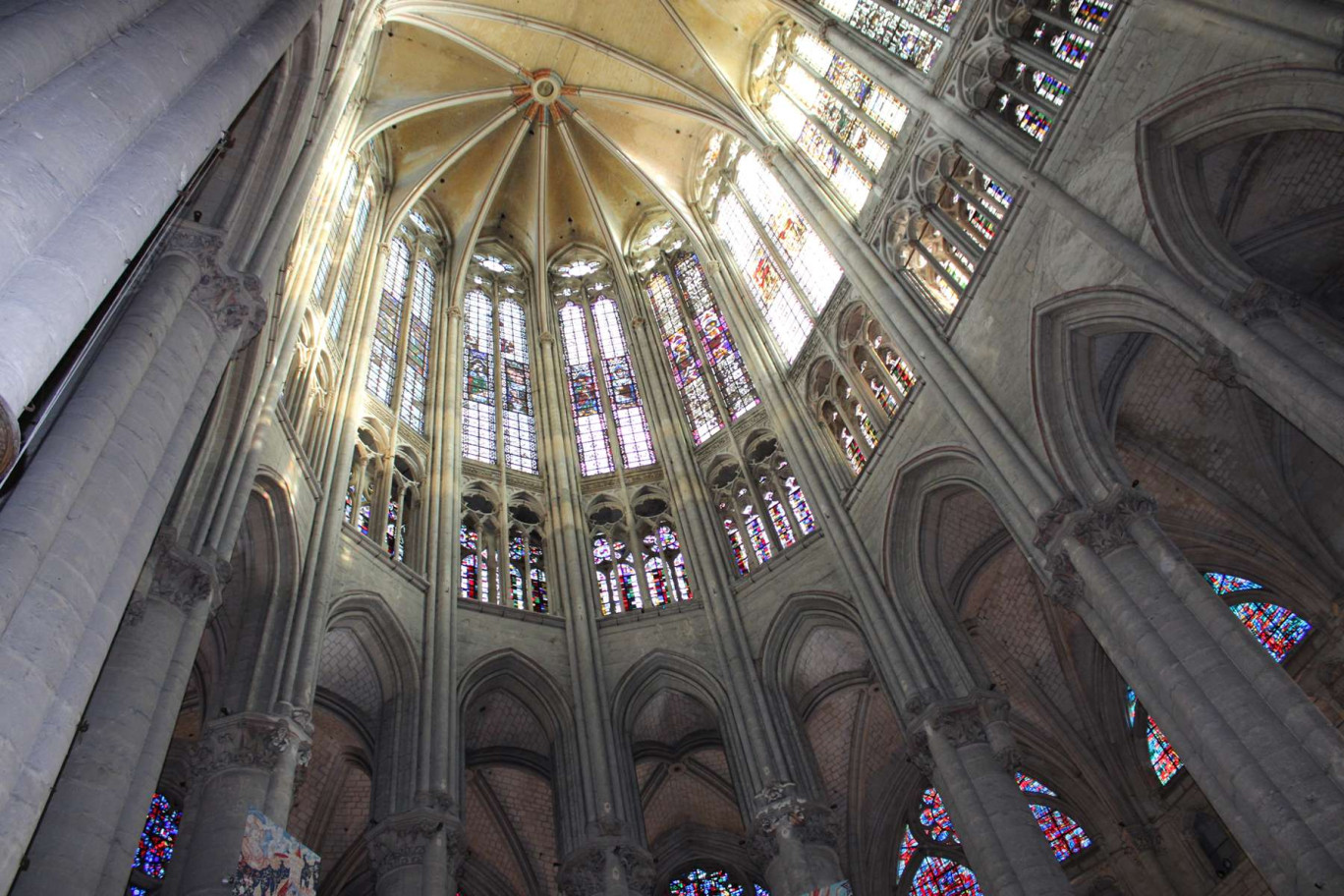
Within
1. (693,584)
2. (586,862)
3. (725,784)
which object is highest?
(693,584)

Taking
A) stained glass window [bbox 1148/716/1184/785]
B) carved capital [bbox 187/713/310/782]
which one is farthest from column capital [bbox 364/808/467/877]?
stained glass window [bbox 1148/716/1184/785]

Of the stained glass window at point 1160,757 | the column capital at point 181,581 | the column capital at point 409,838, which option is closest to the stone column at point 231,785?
the column capital at point 409,838

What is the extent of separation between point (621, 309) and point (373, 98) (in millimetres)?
6915

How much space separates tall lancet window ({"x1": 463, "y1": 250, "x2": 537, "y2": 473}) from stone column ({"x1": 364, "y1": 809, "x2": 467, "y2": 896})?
26.8 ft

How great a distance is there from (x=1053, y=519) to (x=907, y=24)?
9.40 meters

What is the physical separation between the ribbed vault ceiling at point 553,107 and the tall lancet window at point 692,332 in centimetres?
106

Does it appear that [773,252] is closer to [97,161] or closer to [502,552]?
[502,552]

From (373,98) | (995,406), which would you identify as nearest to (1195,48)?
(995,406)

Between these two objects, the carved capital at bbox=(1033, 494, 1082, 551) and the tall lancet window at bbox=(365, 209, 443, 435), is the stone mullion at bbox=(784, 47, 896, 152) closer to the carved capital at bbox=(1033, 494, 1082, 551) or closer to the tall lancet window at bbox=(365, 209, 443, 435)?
the carved capital at bbox=(1033, 494, 1082, 551)

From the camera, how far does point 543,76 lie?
24344 millimetres

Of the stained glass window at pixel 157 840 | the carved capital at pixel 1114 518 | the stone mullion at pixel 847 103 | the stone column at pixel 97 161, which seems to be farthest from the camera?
the stone mullion at pixel 847 103

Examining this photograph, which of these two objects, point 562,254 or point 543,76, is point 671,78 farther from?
point 562,254

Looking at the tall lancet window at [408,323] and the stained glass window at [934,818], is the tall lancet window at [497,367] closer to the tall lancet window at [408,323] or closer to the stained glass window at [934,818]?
the tall lancet window at [408,323]

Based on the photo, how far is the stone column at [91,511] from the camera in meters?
5.09
